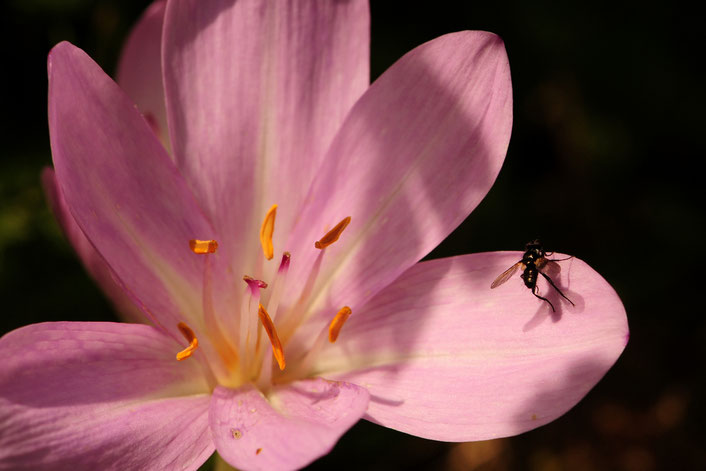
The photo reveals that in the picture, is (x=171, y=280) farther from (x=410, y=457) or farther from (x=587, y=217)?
(x=587, y=217)

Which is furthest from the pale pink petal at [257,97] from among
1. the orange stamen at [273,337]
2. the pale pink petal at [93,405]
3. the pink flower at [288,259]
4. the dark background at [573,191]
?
the dark background at [573,191]

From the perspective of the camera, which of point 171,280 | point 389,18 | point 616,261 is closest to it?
point 171,280

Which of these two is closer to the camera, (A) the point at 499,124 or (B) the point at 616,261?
(A) the point at 499,124

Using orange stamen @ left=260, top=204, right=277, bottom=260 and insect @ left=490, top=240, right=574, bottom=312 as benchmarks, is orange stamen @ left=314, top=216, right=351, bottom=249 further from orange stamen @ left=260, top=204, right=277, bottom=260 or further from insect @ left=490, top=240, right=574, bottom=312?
insect @ left=490, top=240, right=574, bottom=312

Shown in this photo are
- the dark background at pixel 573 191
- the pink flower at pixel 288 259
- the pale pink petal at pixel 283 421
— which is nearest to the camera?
the pale pink petal at pixel 283 421

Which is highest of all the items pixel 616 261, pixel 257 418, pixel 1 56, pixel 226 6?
pixel 226 6

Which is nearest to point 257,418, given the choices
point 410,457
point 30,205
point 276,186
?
point 276,186

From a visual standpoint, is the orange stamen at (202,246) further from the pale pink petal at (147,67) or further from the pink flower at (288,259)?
the pale pink petal at (147,67)

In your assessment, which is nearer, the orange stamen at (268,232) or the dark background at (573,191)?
the orange stamen at (268,232)
